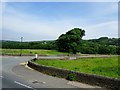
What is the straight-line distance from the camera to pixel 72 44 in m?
84.8

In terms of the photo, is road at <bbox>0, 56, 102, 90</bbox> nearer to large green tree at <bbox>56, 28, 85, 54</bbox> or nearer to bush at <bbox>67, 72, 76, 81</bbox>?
bush at <bbox>67, 72, 76, 81</bbox>

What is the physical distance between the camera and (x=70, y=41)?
8669 cm

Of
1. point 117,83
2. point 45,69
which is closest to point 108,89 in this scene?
point 117,83

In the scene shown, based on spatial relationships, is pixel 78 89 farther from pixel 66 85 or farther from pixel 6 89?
pixel 6 89

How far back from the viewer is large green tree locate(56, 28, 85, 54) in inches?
3347

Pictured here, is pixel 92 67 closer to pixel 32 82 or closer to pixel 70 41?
pixel 32 82

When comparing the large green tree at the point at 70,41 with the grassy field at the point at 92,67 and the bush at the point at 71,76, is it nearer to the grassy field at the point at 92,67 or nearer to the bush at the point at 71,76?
the grassy field at the point at 92,67

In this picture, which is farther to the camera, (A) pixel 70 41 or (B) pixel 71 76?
(A) pixel 70 41

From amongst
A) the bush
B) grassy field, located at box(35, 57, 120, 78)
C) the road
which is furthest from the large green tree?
the bush

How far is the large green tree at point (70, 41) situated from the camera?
85.0 meters

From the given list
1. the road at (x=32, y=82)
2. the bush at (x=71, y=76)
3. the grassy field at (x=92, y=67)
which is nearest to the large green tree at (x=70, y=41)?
the grassy field at (x=92, y=67)

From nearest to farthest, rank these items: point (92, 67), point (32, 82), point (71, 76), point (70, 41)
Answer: point (32, 82), point (71, 76), point (92, 67), point (70, 41)

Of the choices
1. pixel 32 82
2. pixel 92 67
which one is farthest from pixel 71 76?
pixel 92 67

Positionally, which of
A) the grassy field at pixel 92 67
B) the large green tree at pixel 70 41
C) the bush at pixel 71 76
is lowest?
the bush at pixel 71 76
